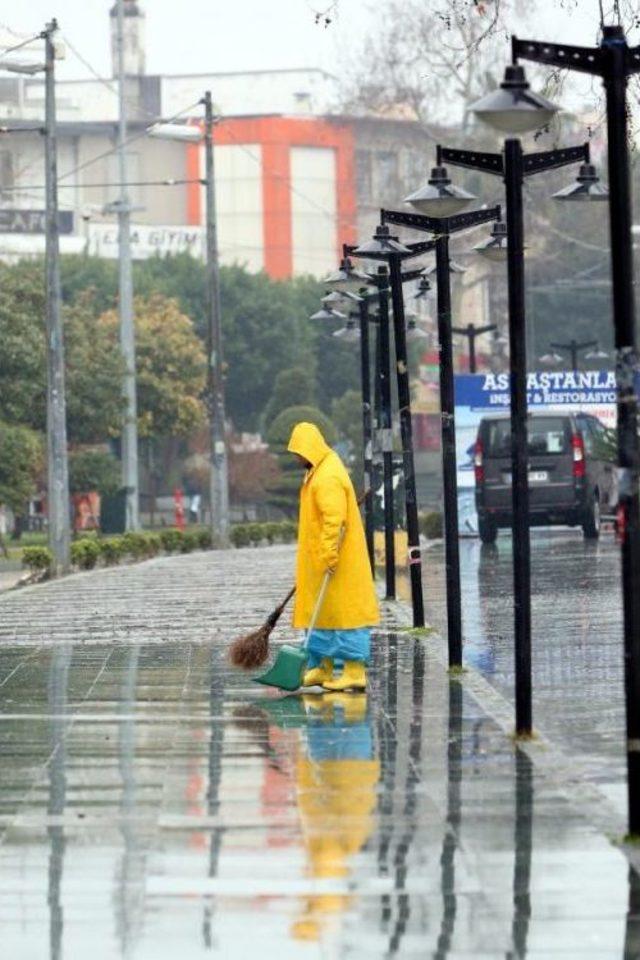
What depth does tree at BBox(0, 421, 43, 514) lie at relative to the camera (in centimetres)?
4741

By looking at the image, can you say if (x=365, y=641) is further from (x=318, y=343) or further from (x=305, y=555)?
(x=318, y=343)

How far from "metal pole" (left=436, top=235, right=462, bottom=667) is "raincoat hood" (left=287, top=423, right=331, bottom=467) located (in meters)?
1.29

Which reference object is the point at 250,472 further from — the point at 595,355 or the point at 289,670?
the point at 289,670

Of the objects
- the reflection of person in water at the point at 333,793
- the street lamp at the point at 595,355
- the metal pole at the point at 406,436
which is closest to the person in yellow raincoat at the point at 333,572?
the reflection of person in water at the point at 333,793

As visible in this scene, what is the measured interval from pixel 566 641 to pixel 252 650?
318 centimetres

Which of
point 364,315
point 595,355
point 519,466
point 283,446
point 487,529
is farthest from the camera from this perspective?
point 283,446

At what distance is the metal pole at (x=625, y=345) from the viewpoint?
9492 millimetres

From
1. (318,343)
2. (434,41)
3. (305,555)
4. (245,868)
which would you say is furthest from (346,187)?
(245,868)

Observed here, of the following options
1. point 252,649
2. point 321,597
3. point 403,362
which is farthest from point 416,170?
point 321,597

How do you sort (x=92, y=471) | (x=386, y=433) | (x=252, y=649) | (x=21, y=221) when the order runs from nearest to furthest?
(x=252, y=649)
(x=386, y=433)
(x=92, y=471)
(x=21, y=221)

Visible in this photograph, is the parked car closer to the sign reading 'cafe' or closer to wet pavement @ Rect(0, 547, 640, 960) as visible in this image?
wet pavement @ Rect(0, 547, 640, 960)

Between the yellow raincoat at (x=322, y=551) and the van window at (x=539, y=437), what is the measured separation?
863 inches

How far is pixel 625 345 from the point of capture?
9.66 metres

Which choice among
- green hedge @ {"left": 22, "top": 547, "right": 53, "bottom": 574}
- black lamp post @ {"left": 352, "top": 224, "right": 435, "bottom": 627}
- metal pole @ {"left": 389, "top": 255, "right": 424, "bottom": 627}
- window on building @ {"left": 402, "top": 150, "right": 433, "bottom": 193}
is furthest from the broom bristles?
window on building @ {"left": 402, "top": 150, "right": 433, "bottom": 193}
